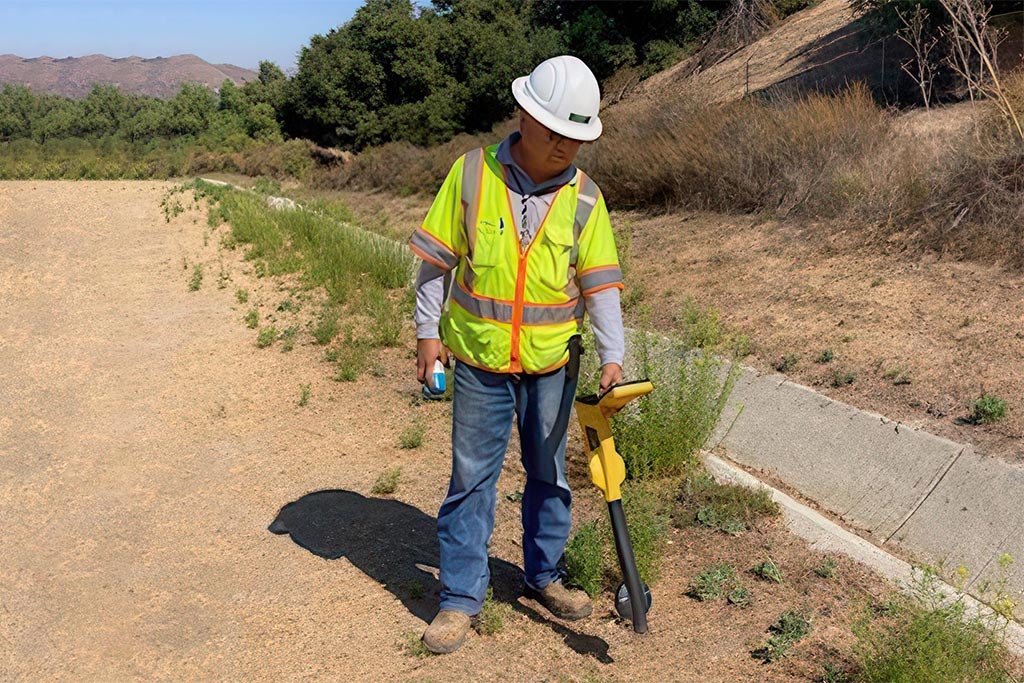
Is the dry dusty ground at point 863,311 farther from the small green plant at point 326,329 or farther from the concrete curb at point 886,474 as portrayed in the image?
the small green plant at point 326,329

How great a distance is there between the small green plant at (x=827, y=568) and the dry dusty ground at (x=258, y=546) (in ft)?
0.12

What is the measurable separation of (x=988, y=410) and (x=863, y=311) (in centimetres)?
175

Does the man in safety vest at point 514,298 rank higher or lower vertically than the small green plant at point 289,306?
higher

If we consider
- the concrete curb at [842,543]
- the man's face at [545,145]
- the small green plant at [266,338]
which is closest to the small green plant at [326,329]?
the small green plant at [266,338]

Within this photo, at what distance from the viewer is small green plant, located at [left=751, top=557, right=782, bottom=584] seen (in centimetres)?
436

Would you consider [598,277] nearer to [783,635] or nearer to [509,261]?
[509,261]

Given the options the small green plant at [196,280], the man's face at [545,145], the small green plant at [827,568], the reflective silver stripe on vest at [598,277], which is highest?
the man's face at [545,145]

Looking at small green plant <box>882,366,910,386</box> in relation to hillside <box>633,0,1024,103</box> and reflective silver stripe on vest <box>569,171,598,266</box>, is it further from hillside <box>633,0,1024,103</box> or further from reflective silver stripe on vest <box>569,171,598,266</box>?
hillside <box>633,0,1024,103</box>

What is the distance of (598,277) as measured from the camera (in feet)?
12.0

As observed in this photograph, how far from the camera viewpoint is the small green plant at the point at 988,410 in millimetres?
5645

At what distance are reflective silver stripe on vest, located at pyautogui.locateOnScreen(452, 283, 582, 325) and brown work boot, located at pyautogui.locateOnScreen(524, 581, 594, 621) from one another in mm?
1155

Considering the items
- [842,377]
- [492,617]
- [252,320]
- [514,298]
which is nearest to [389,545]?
[492,617]

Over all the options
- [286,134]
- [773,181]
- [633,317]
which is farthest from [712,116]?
[286,134]

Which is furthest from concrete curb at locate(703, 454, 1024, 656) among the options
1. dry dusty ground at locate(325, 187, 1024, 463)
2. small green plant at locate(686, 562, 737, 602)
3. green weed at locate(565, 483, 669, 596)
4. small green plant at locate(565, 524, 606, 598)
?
small green plant at locate(565, 524, 606, 598)
